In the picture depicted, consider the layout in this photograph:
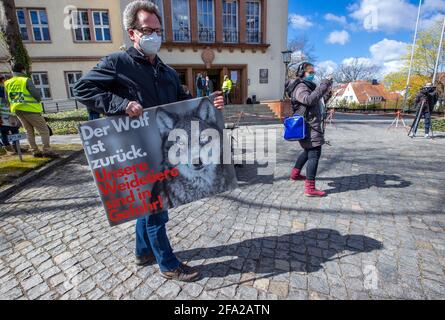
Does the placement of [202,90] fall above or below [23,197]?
above

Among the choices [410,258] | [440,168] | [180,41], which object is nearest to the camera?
[410,258]

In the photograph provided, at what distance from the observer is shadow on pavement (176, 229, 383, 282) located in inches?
95.4

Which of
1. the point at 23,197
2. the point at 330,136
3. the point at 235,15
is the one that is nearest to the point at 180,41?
the point at 235,15

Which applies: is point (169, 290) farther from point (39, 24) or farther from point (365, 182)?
point (39, 24)

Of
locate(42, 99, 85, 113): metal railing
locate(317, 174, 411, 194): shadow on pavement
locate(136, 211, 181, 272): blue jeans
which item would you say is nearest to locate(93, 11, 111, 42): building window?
locate(42, 99, 85, 113): metal railing

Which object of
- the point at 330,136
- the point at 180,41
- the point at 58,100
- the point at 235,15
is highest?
the point at 235,15

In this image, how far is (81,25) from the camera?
19.6 metres

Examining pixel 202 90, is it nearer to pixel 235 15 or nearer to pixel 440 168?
pixel 235 15

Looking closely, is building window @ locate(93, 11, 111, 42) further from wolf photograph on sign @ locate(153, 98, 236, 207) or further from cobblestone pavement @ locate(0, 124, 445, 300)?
wolf photograph on sign @ locate(153, 98, 236, 207)

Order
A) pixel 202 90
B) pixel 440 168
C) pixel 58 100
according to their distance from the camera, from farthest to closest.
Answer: pixel 58 100, pixel 202 90, pixel 440 168

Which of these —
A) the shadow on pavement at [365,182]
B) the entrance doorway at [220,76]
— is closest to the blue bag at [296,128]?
the shadow on pavement at [365,182]

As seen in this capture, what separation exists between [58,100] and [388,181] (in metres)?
22.5

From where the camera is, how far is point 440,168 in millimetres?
5543

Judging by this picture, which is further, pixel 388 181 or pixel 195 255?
pixel 388 181
